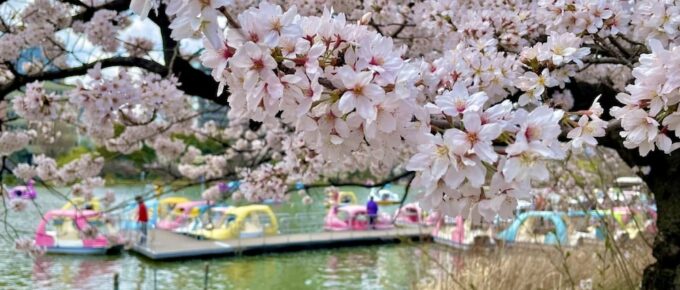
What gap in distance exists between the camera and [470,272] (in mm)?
4484

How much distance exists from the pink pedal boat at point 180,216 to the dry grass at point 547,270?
9.75m

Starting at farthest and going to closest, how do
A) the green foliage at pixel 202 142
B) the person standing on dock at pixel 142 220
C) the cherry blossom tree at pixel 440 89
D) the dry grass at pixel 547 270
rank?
1. the person standing on dock at pixel 142 220
2. the green foliage at pixel 202 142
3. the dry grass at pixel 547 270
4. the cherry blossom tree at pixel 440 89

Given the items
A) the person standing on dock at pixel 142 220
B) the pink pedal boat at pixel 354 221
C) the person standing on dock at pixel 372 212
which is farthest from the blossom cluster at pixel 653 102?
the person standing on dock at pixel 372 212

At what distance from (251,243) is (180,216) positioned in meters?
3.24

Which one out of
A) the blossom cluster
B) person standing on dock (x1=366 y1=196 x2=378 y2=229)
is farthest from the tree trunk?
person standing on dock (x1=366 y1=196 x2=378 y2=229)

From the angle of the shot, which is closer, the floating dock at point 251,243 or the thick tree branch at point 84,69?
the thick tree branch at point 84,69

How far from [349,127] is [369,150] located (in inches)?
7.5

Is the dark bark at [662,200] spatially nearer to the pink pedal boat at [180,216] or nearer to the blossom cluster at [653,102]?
the blossom cluster at [653,102]

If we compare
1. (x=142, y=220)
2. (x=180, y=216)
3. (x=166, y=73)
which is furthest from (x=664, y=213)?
(x=180, y=216)

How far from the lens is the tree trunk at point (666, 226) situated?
9.55 feet

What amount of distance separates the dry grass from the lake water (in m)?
1.93

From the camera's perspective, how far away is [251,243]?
11727 mm

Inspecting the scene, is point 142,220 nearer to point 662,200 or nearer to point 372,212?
point 372,212

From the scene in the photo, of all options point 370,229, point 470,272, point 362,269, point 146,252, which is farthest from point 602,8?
point 370,229
